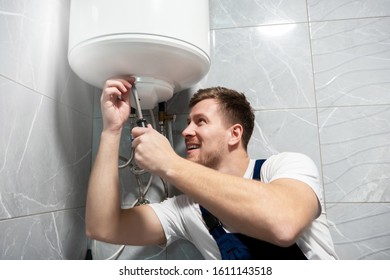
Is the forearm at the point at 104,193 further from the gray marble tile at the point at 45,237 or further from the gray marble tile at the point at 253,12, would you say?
the gray marble tile at the point at 253,12

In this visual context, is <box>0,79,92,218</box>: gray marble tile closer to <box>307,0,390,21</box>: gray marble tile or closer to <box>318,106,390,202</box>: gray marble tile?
<box>318,106,390,202</box>: gray marble tile

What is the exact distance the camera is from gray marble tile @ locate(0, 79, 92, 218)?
67 cm

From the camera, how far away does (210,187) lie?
63 cm

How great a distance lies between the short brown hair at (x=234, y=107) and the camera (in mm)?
988

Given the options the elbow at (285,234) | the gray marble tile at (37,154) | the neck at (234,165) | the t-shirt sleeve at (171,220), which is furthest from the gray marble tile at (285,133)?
the gray marble tile at (37,154)

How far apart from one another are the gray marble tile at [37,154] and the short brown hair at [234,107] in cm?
46

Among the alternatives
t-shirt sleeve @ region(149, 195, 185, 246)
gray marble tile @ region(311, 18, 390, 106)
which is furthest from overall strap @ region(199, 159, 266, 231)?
gray marble tile @ region(311, 18, 390, 106)

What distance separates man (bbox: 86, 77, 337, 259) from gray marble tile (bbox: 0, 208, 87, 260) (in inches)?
4.5

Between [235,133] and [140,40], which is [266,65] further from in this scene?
[140,40]

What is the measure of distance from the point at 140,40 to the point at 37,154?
0.43m

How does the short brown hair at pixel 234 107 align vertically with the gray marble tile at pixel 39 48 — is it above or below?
below

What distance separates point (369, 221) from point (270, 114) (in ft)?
1.77

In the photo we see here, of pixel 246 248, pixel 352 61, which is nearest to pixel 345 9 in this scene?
pixel 352 61
